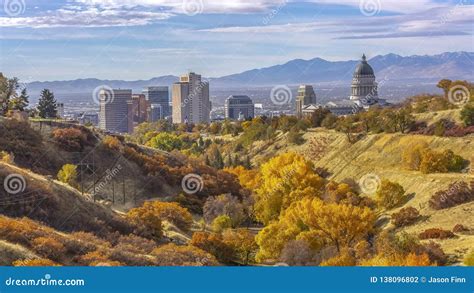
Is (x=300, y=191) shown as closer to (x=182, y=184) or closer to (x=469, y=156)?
(x=182, y=184)

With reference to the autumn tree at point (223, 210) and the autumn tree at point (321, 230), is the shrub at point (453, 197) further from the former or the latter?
the autumn tree at point (223, 210)

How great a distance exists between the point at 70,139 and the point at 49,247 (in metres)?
32.7

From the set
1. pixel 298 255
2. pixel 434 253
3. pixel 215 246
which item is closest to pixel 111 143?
pixel 215 246

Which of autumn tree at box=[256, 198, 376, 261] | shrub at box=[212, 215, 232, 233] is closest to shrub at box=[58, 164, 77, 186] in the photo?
shrub at box=[212, 215, 232, 233]

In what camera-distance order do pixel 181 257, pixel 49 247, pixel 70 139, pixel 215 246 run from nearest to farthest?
1. pixel 49 247
2. pixel 181 257
3. pixel 215 246
4. pixel 70 139

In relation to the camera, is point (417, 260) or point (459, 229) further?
point (459, 229)

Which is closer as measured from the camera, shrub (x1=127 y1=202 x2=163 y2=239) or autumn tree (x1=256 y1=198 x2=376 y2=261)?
autumn tree (x1=256 y1=198 x2=376 y2=261)

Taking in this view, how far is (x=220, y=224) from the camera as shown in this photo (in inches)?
1941

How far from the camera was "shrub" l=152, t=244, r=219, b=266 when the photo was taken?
2997cm

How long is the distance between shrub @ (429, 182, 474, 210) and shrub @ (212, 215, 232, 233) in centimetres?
1467

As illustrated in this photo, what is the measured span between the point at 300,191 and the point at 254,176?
1546cm

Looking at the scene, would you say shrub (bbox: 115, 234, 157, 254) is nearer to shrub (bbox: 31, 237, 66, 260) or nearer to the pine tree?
shrub (bbox: 31, 237, 66, 260)

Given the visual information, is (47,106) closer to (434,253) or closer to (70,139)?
(70,139)

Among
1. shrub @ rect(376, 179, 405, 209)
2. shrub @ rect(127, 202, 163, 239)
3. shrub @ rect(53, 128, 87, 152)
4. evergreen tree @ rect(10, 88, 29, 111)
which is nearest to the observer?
shrub @ rect(127, 202, 163, 239)
